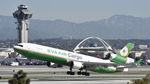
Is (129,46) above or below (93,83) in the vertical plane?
above

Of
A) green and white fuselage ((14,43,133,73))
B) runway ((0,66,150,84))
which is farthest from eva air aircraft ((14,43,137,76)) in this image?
runway ((0,66,150,84))

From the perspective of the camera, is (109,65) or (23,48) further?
(109,65)

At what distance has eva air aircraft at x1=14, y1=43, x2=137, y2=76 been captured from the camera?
289 feet

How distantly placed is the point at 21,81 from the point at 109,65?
159 ft

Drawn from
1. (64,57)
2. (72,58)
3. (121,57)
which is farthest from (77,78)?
(64,57)

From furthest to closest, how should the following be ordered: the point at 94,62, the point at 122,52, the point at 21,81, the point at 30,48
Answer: the point at 122,52 → the point at 94,62 → the point at 30,48 → the point at 21,81

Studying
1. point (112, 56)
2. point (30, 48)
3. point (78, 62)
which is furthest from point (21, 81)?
point (112, 56)

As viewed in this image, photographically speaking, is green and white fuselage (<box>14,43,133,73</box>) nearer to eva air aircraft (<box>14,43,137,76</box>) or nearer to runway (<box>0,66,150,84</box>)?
eva air aircraft (<box>14,43,137,76</box>)

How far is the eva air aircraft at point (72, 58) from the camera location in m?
88.1

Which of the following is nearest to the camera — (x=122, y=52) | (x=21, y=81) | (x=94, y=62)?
(x=21, y=81)

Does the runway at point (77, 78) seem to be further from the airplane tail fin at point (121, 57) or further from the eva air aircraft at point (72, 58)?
the airplane tail fin at point (121, 57)

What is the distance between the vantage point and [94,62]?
95562mm

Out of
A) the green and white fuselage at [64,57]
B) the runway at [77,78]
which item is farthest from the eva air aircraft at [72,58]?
the runway at [77,78]

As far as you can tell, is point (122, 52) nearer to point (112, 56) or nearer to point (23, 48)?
point (112, 56)
